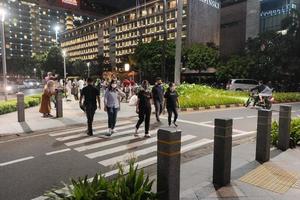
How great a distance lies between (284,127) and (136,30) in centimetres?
9672

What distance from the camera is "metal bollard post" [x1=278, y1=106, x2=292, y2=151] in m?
8.09

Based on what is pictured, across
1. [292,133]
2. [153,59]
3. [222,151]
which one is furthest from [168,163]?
[153,59]

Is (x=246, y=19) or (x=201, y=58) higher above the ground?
(x=246, y=19)

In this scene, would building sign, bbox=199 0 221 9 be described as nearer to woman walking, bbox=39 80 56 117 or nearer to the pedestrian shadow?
woman walking, bbox=39 80 56 117

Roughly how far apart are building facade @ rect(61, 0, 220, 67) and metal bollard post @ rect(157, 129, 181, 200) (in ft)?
185

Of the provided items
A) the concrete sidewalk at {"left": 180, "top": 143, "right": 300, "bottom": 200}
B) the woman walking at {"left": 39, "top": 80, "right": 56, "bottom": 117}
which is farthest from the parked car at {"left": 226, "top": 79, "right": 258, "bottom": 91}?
Answer: the concrete sidewalk at {"left": 180, "top": 143, "right": 300, "bottom": 200}

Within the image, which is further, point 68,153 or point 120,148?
point 120,148

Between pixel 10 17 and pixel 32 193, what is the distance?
173699 mm

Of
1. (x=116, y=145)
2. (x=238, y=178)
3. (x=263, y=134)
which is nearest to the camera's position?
(x=238, y=178)

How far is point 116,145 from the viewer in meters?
8.85

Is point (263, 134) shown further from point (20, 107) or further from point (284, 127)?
point (20, 107)

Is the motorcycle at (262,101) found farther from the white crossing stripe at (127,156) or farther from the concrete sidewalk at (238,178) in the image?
the white crossing stripe at (127,156)

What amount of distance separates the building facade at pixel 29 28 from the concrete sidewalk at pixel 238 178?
15270cm

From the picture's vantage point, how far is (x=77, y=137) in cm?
992
